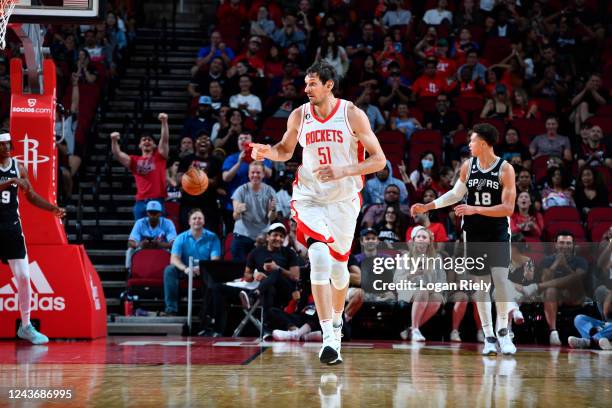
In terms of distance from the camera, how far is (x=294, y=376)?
20.6 ft

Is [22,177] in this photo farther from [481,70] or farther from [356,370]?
[481,70]

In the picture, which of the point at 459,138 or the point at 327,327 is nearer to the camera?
the point at 327,327

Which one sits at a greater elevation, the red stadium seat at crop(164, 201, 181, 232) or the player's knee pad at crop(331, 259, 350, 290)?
the red stadium seat at crop(164, 201, 181, 232)

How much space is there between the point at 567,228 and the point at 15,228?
705 centimetres

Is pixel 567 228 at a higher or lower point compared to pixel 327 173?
lower

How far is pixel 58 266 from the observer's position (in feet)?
33.3

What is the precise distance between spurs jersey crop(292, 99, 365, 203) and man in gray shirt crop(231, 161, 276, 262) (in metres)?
5.21

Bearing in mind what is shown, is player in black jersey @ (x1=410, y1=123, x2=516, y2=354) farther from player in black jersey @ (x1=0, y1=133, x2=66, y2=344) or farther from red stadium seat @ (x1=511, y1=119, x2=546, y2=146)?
red stadium seat @ (x1=511, y1=119, x2=546, y2=146)

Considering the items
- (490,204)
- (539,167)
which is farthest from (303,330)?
(539,167)

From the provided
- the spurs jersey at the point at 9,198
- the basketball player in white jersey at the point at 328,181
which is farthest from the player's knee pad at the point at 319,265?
the spurs jersey at the point at 9,198

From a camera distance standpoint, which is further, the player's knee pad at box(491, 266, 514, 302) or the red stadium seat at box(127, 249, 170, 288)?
the red stadium seat at box(127, 249, 170, 288)

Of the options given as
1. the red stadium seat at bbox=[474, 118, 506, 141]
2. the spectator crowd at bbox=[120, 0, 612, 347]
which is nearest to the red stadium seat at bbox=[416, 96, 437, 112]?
the spectator crowd at bbox=[120, 0, 612, 347]

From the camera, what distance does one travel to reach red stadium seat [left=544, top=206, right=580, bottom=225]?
12625 mm

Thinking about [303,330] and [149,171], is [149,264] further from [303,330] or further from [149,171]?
[303,330]
